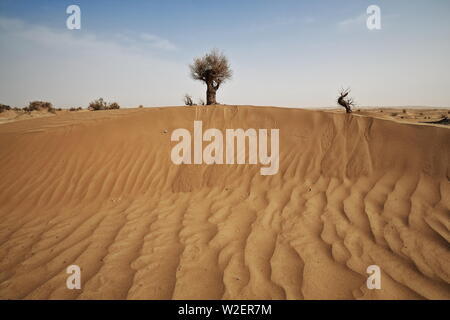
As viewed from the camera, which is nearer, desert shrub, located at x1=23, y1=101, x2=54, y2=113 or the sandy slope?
the sandy slope

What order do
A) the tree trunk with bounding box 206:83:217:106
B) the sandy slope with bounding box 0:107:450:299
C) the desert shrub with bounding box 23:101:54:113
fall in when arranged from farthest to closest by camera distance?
1. the desert shrub with bounding box 23:101:54:113
2. the tree trunk with bounding box 206:83:217:106
3. the sandy slope with bounding box 0:107:450:299

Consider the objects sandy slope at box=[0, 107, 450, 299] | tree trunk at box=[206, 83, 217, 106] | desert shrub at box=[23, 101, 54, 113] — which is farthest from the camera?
desert shrub at box=[23, 101, 54, 113]

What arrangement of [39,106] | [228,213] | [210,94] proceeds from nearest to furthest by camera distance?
[228,213] < [210,94] < [39,106]

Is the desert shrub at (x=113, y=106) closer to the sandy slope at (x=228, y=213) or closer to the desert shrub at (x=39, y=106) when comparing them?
the desert shrub at (x=39, y=106)

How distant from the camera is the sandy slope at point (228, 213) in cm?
225

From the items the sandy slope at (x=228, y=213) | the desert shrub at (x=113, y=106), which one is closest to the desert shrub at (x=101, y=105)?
the desert shrub at (x=113, y=106)

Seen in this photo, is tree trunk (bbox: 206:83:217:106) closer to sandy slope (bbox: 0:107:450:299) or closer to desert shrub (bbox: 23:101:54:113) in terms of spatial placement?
sandy slope (bbox: 0:107:450:299)

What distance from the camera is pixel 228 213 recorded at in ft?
11.5

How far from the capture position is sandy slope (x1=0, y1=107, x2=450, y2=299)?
7.38 feet

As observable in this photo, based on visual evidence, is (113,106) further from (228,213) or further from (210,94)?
(228,213)

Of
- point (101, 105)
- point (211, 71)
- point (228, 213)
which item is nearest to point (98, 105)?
point (101, 105)

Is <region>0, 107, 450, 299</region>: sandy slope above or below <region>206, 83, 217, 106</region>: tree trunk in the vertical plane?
below

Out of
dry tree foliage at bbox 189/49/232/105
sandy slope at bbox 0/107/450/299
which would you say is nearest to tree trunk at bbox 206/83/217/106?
dry tree foliage at bbox 189/49/232/105

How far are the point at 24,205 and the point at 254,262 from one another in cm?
416
